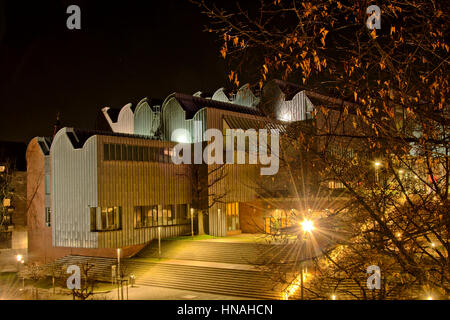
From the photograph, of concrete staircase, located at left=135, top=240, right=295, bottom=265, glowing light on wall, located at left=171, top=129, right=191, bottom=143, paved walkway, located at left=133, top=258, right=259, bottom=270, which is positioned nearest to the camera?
paved walkway, located at left=133, top=258, right=259, bottom=270

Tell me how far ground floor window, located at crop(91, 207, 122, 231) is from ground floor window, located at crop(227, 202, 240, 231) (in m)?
9.07

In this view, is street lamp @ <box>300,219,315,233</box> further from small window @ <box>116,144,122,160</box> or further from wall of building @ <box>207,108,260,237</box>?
wall of building @ <box>207,108,260,237</box>

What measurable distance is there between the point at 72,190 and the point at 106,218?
11.3 feet

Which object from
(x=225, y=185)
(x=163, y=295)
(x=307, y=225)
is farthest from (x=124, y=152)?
(x=307, y=225)

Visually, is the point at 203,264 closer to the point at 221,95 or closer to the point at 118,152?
the point at 118,152

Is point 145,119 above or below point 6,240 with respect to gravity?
above

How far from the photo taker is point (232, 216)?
35469mm

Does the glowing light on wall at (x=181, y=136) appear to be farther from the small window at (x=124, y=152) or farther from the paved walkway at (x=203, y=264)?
the paved walkway at (x=203, y=264)

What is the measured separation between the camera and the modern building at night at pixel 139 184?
30.0 meters

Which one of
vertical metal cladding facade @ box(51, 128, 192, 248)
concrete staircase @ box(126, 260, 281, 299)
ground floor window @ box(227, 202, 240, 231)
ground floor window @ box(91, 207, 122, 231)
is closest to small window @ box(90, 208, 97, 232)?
ground floor window @ box(91, 207, 122, 231)

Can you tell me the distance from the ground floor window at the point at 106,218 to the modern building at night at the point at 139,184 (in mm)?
68

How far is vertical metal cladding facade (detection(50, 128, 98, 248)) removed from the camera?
29.7m

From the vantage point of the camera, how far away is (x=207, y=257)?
1105 inches
